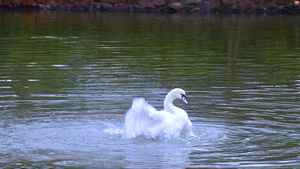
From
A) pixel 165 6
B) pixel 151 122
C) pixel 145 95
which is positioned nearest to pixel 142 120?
pixel 151 122

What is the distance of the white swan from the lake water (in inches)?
4.4

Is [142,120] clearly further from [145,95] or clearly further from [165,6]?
[165,6]

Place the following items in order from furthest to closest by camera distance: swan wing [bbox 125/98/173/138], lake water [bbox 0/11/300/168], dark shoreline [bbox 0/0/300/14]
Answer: dark shoreline [bbox 0/0/300/14] → swan wing [bbox 125/98/173/138] → lake water [bbox 0/11/300/168]

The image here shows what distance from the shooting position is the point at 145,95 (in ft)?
36.4

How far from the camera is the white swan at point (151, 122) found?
8.00 metres

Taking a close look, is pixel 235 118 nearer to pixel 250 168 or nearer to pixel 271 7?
pixel 250 168

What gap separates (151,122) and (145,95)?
298 cm

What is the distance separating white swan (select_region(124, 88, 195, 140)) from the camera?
800 centimetres

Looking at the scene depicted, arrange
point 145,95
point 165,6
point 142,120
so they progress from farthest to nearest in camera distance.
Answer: point 165,6, point 145,95, point 142,120

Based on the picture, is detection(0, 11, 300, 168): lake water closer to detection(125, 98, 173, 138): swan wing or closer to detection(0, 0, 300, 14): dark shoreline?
detection(125, 98, 173, 138): swan wing

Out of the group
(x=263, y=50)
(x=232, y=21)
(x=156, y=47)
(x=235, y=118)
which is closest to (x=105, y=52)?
(x=156, y=47)

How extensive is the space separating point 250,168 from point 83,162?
1.80m

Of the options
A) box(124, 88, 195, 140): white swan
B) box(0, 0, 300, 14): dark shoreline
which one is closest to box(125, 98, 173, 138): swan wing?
box(124, 88, 195, 140): white swan

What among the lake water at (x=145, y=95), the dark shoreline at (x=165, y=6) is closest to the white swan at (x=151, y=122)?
the lake water at (x=145, y=95)
